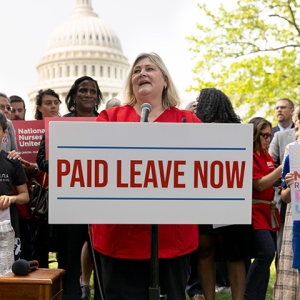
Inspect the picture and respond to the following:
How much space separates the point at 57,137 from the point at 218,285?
5.13 m

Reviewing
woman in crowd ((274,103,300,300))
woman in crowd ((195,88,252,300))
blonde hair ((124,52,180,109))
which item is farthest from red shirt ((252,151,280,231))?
blonde hair ((124,52,180,109))

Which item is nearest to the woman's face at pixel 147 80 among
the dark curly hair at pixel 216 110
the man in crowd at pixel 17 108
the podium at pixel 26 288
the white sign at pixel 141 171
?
the white sign at pixel 141 171

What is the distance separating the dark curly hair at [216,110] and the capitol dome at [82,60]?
8939cm

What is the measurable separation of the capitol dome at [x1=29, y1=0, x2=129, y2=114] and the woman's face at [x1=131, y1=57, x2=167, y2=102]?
299 ft

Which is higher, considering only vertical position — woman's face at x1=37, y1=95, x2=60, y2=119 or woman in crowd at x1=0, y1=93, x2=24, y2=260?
woman's face at x1=37, y1=95, x2=60, y2=119

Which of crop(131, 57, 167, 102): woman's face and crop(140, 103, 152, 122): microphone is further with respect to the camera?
crop(131, 57, 167, 102): woman's face

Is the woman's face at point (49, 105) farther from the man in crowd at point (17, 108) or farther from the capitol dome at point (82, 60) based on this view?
the capitol dome at point (82, 60)

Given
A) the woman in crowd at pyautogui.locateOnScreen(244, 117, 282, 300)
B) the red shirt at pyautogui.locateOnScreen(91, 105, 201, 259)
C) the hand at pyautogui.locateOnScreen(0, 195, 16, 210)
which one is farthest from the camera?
the woman in crowd at pyautogui.locateOnScreen(244, 117, 282, 300)

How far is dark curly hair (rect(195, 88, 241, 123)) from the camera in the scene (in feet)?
17.4

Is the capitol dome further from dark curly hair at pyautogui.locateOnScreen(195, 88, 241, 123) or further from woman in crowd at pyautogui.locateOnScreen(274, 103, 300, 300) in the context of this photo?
dark curly hair at pyautogui.locateOnScreen(195, 88, 241, 123)

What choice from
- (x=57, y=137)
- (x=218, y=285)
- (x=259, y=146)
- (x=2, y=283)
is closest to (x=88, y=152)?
(x=57, y=137)

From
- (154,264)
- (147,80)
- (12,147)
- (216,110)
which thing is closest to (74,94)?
(12,147)

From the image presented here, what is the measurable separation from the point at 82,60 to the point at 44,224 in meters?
94.0

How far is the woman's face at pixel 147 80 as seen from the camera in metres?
3.56
